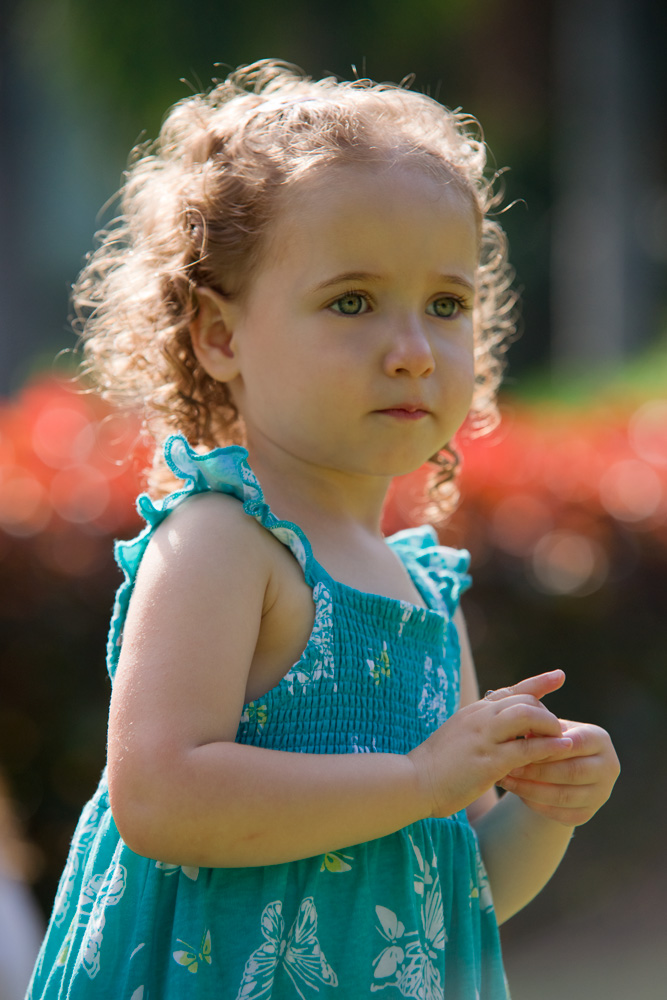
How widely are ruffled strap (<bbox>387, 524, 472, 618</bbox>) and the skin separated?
7 centimetres

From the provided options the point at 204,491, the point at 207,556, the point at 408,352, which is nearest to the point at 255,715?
the point at 207,556

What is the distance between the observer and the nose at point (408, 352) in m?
1.69

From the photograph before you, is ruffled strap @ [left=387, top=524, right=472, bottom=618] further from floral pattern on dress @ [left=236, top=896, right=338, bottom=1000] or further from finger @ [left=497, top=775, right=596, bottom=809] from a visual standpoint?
floral pattern on dress @ [left=236, top=896, right=338, bottom=1000]

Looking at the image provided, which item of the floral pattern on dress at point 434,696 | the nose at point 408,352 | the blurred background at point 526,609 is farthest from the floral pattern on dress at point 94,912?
the blurred background at point 526,609

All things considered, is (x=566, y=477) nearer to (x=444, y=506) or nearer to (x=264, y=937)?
(x=444, y=506)

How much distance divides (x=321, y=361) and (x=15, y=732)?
2.66 metres

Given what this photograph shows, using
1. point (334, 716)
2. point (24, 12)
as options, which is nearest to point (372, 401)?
point (334, 716)

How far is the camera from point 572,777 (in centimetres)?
160

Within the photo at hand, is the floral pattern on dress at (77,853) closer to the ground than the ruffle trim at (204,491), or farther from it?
closer to the ground

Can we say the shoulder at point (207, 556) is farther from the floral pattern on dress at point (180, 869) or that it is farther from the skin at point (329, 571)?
the floral pattern on dress at point (180, 869)

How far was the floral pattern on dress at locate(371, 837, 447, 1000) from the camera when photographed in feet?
5.21

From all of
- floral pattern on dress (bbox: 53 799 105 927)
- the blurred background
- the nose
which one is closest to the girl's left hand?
the nose

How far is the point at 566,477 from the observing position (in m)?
4.25

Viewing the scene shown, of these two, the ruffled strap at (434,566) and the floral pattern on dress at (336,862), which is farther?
the ruffled strap at (434,566)
